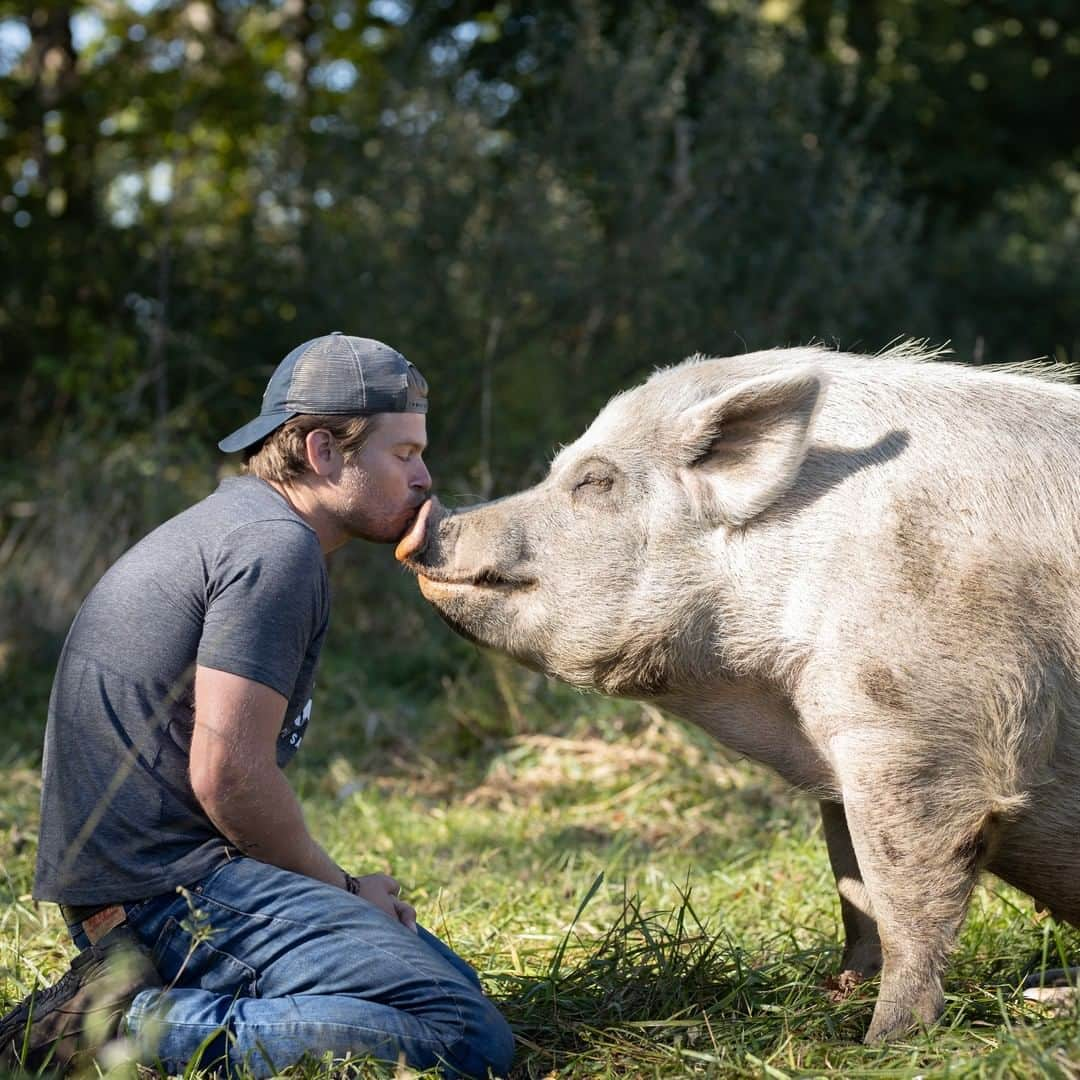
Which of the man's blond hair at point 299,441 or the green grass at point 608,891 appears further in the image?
the man's blond hair at point 299,441

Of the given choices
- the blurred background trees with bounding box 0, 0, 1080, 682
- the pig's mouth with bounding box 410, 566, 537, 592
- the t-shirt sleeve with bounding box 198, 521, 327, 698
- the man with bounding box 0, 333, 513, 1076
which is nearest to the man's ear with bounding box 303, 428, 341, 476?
the man with bounding box 0, 333, 513, 1076

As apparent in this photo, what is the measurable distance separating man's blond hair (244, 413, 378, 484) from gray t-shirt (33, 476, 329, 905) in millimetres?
228

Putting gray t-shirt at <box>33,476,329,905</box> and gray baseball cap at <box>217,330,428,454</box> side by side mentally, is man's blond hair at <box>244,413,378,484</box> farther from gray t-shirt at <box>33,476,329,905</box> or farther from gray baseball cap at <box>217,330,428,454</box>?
gray t-shirt at <box>33,476,329,905</box>

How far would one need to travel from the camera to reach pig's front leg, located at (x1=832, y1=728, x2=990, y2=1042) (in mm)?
3043

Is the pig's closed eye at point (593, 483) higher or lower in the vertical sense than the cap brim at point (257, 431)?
lower

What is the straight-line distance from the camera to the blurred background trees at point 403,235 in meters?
9.67

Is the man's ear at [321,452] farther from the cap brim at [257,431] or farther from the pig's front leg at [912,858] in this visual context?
the pig's front leg at [912,858]

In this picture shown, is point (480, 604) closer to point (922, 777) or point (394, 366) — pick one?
point (394, 366)

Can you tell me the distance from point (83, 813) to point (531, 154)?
8.52 meters

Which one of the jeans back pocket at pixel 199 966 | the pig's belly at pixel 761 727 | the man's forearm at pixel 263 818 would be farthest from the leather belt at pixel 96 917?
the pig's belly at pixel 761 727

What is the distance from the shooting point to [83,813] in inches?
119

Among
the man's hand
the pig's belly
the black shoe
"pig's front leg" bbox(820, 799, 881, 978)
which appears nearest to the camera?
the black shoe

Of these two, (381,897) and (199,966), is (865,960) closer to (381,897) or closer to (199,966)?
(381,897)

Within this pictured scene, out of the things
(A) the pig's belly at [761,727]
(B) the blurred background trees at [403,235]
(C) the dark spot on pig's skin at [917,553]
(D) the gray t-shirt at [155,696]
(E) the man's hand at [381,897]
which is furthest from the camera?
(B) the blurred background trees at [403,235]
